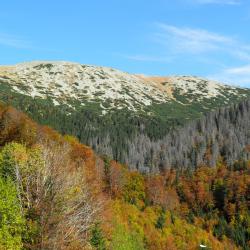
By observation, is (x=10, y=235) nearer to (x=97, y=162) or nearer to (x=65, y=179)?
(x=65, y=179)

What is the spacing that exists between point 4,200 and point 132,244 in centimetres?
7012

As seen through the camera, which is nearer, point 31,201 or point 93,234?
point 31,201

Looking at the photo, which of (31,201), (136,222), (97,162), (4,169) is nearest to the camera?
(31,201)

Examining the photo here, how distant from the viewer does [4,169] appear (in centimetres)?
5838

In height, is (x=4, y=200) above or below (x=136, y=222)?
above

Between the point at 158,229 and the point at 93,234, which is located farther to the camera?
the point at 158,229

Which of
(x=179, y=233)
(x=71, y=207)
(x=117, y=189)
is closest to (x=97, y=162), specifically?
(x=117, y=189)

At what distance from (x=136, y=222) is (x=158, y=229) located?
1802 centimetres

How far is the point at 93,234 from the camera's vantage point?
65.0 m

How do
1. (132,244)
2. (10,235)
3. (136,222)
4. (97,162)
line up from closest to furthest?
(10,235), (132,244), (136,222), (97,162)

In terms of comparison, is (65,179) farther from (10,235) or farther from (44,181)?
(10,235)

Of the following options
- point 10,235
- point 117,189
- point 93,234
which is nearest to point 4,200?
point 10,235

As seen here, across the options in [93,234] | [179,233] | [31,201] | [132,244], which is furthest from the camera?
[179,233]

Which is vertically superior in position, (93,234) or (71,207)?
(71,207)
